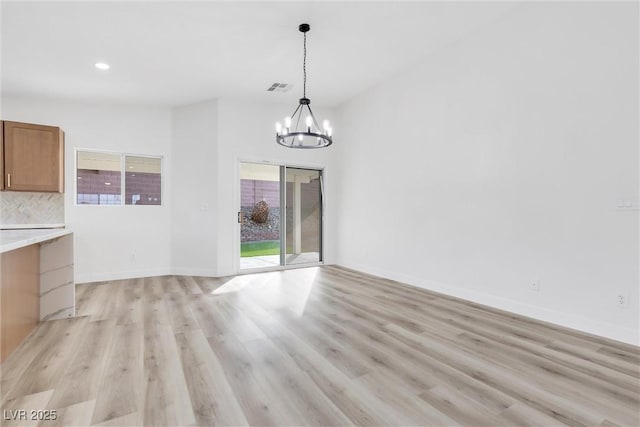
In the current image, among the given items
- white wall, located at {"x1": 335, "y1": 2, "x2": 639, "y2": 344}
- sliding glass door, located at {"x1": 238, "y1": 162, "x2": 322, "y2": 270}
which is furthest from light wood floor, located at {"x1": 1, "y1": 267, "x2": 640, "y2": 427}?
sliding glass door, located at {"x1": 238, "y1": 162, "x2": 322, "y2": 270}

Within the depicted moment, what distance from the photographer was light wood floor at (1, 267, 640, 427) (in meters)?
1.69

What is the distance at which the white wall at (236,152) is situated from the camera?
17.4 feet

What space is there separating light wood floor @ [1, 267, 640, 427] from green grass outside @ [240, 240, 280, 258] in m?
3.93

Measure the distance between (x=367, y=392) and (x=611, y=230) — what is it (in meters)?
2.61

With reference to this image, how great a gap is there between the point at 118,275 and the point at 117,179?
1658 millimetres

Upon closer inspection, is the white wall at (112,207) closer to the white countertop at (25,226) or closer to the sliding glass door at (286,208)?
the white countertop at (25,226)

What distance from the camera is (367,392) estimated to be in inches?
74.0

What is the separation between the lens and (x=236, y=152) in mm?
5418

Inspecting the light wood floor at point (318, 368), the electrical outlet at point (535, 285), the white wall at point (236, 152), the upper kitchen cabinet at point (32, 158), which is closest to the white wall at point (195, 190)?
the white wall at point (236, 152)

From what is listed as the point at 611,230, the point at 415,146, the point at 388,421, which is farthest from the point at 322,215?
the point at 388,421

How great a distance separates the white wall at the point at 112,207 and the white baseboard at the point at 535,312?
172 inches

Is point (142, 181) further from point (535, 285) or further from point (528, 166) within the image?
point (535, 285)

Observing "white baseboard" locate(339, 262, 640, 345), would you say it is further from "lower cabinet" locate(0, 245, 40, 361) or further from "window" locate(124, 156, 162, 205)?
"window" locate(124, 156, 162, 205)

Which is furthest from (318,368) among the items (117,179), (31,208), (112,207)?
(31,208)
